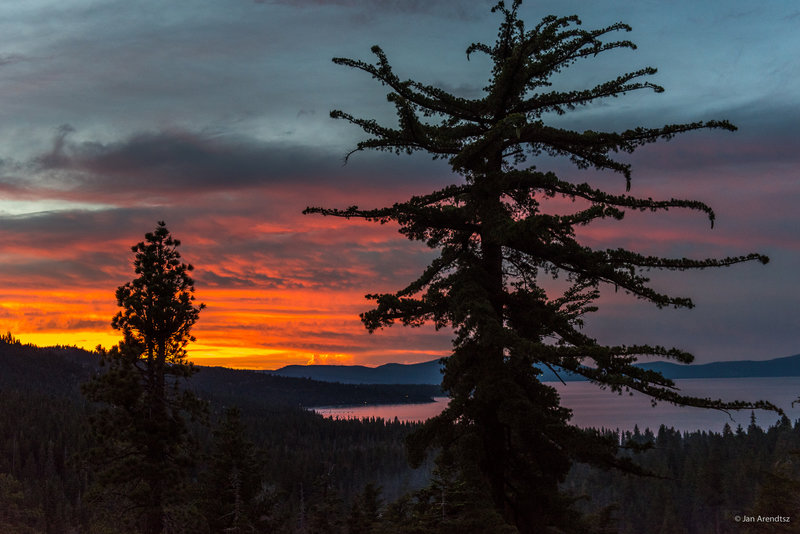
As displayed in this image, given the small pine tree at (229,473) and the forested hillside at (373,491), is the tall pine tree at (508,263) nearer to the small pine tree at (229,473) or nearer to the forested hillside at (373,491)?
the forested hillside at (373,491)

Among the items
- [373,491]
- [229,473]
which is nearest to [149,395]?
[229,473]

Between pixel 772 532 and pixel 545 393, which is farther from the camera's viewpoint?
pixel 772 532

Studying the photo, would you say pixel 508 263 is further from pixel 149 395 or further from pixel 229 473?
pixel 229 473

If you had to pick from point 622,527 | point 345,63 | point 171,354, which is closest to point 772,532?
point 171,354

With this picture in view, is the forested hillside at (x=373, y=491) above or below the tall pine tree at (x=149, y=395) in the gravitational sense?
below

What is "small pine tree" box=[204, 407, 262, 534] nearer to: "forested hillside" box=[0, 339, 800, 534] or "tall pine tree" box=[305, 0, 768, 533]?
"forested hillside" box=[0, 339, 800, 534]

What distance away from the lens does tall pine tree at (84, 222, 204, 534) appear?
807 inches

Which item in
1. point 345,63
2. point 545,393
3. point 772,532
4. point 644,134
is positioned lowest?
point 772,532

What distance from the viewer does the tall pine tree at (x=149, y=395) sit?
67.3 feet

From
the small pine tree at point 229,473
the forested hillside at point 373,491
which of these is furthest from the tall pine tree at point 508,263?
the small pine tree at point 229,473

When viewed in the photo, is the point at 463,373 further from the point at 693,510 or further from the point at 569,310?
the point at 693,510

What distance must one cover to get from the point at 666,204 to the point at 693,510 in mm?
129900

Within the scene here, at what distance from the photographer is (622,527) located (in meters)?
119

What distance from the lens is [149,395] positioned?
21.1 m
